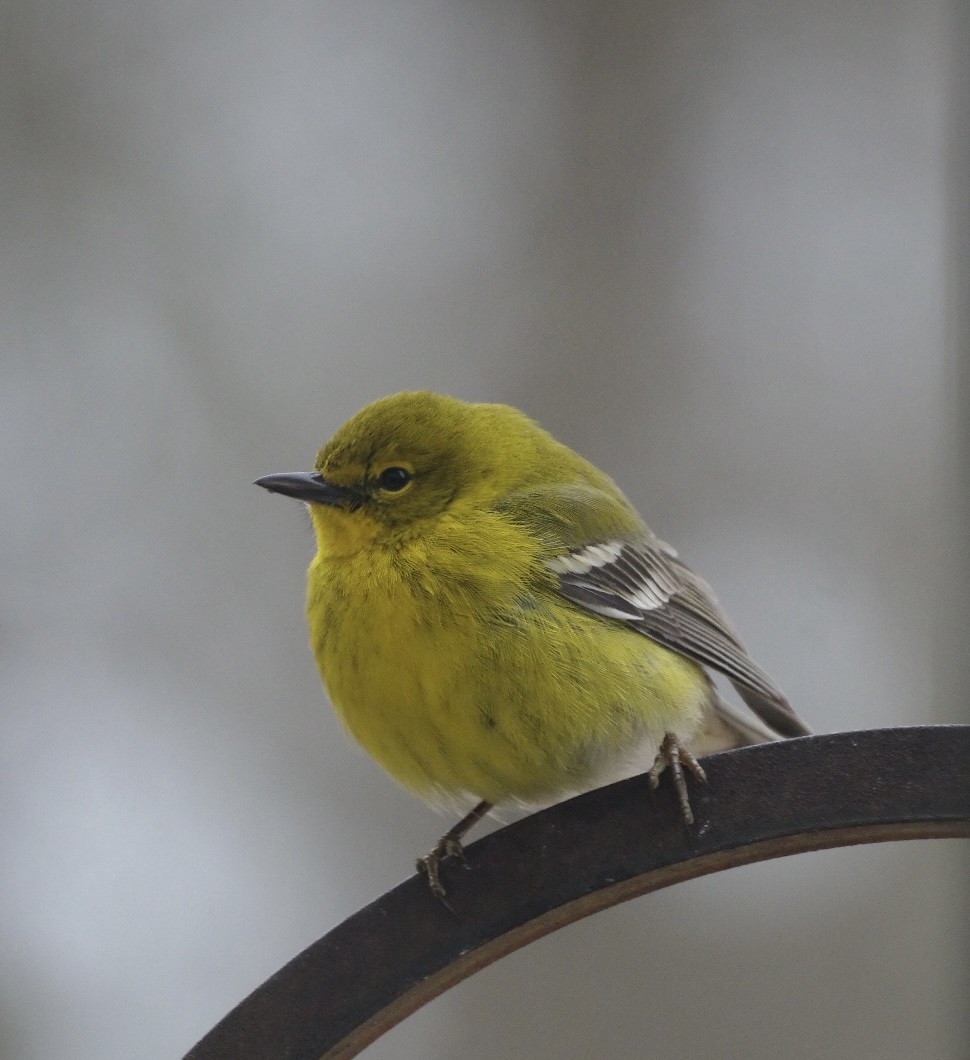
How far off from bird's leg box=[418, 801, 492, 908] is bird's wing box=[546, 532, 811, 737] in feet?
1.71

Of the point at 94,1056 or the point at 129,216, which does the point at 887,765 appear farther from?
the point at 129,216

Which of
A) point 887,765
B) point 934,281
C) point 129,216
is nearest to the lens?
point 887,765

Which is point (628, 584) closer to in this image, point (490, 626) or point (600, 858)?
point (490, 626)

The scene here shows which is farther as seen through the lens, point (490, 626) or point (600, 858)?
point (490, 626)

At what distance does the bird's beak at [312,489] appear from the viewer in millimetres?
2883

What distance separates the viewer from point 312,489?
2.93 m

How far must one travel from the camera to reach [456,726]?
2.54m

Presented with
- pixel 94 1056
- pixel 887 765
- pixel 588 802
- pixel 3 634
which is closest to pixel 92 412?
pixel 3 634

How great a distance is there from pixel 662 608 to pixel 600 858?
44.9 inches

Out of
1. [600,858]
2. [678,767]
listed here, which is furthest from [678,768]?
[600,858]

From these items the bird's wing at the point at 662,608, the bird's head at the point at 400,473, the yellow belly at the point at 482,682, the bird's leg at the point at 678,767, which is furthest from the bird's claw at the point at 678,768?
the bird's head at the point at 400,473

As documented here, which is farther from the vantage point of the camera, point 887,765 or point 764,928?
point 764,928

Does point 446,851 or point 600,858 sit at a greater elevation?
point 446,851

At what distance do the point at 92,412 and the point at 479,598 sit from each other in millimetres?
3397
